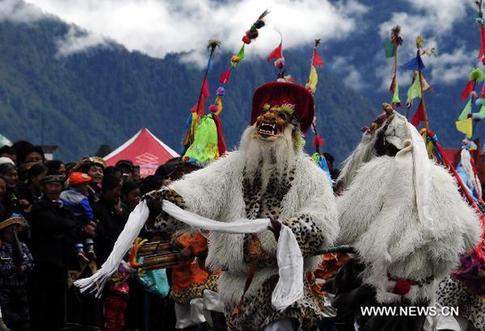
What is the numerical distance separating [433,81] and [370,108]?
18850mm

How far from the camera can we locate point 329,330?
39.5ft

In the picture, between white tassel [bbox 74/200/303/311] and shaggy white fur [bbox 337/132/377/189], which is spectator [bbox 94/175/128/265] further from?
white tassel [bbox 74/200/303/311]

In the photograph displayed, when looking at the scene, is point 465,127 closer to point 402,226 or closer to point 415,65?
point 415,65

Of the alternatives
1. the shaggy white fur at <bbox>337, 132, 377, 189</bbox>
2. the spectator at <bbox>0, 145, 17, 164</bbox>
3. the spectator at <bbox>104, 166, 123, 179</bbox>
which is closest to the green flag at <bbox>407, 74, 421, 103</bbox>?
the shaggy white fur at <bbox>337, 132, 377, 189</bbox>

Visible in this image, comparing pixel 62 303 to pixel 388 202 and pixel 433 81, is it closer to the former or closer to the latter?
pixel 388 202

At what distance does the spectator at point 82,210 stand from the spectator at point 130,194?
0.87 m

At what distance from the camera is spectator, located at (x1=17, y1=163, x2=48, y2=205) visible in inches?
446

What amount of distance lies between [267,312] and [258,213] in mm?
661

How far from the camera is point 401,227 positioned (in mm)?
8086

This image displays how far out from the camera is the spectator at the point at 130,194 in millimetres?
12195

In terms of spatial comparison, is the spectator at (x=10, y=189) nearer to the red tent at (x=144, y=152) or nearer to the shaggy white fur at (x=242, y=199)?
the shaggy white fur at (x=242, y=199)

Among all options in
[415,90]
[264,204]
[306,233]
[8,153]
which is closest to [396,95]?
[415,90]

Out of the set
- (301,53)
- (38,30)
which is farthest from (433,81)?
(38,30)

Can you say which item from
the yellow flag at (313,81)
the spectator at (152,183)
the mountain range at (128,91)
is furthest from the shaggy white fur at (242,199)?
the mountain range at (128,91)
